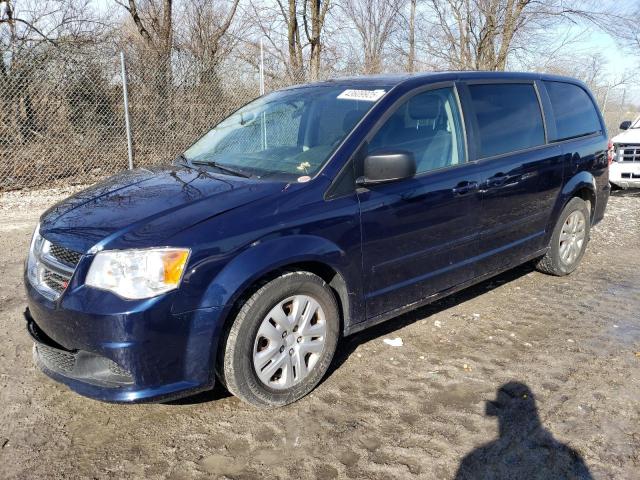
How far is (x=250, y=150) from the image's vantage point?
3.55 meters

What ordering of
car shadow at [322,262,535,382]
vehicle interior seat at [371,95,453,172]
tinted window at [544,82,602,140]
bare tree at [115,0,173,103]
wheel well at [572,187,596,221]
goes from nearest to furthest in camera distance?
vehicle interior seat at [371,95,453,172]
car shadow at [322,262,535,382]
tinted window at [544,82,602,140]
wheel well at [572,187,596,221]
bare tree at [115,0,173,103]

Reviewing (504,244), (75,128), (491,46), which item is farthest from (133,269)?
(491,46)

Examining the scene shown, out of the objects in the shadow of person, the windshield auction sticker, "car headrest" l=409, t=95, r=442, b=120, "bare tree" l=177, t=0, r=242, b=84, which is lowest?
the shadow of person

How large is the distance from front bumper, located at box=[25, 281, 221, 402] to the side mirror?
1.17 m

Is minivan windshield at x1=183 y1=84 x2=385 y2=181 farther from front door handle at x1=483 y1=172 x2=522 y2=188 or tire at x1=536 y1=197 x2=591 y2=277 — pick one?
tire at x1=536 y1=197 x2=591 y2=277

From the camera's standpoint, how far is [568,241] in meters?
4.96

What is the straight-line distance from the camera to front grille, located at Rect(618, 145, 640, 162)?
29.0 ft

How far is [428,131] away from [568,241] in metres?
2.27

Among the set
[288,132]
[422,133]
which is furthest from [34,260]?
[422,133]

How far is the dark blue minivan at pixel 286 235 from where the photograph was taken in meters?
2.46

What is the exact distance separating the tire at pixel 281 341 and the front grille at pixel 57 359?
74cm

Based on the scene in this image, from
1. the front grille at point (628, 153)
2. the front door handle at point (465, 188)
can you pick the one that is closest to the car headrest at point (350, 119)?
the front door handle at point (465, 188)

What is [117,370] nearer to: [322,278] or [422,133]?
[322,278]

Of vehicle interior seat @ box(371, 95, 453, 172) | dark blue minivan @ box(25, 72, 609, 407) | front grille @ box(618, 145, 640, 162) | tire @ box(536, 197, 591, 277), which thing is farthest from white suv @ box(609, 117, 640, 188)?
vehicle interior seat @ box(371, 95, 453, 172)
